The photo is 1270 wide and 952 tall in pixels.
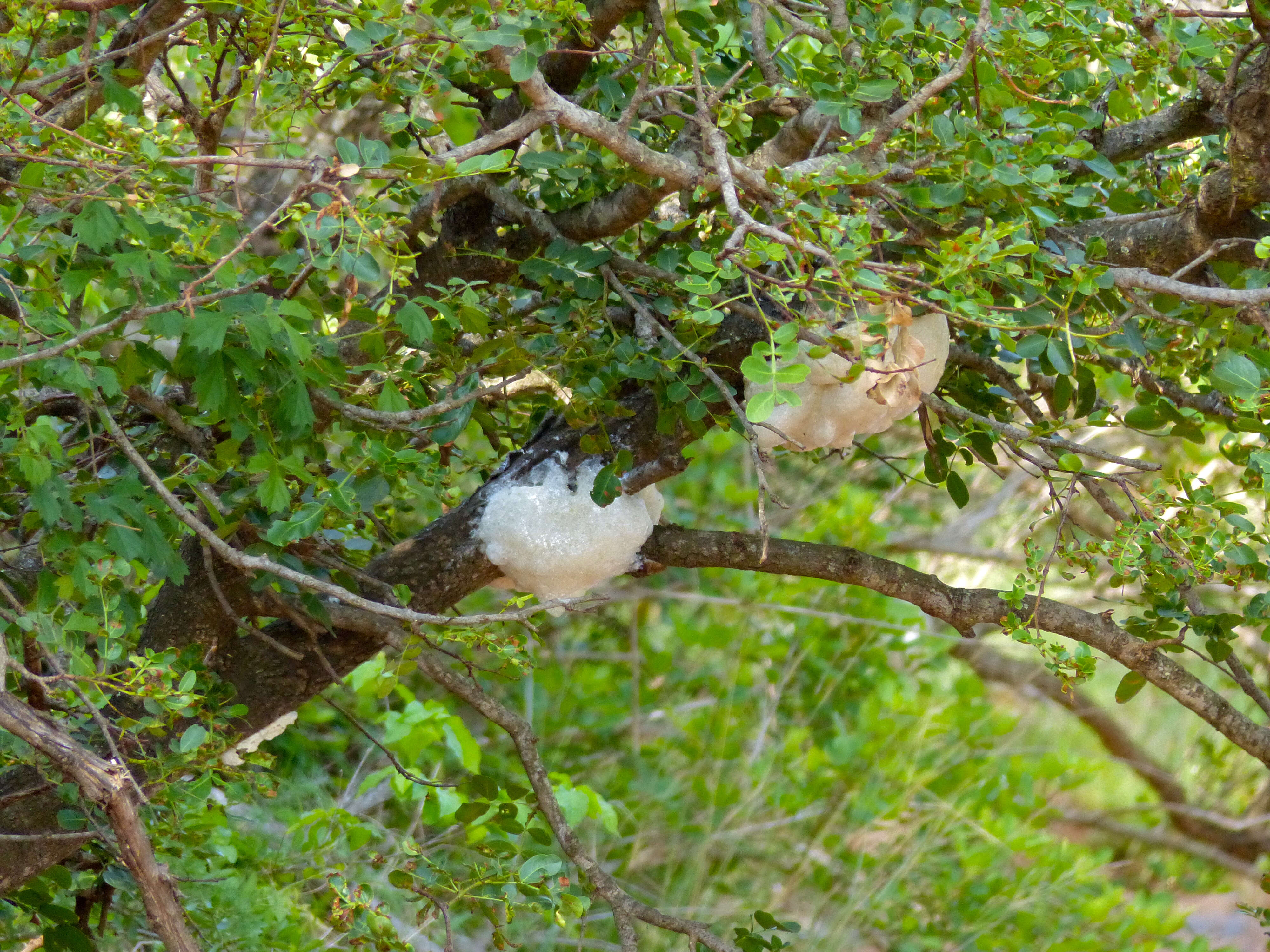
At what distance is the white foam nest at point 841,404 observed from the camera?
1492 millimetres

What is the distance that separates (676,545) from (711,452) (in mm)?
2197

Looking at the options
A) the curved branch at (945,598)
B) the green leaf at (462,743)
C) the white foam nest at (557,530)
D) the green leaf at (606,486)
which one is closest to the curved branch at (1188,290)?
the curved branch at (945,598)

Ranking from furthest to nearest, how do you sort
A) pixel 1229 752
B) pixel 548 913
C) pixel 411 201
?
pixel 1229 752 < pixel 411 201 < pixel 548 913

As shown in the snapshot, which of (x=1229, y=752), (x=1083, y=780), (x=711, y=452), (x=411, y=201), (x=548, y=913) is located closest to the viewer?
(x=548, y=913)

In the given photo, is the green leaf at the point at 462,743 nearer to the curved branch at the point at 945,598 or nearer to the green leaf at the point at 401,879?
the curved branch at the point at 945,598

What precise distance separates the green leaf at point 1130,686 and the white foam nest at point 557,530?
2.27 feet

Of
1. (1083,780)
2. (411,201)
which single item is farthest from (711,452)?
(411,201)

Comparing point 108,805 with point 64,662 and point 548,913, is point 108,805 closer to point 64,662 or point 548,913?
point 64,662

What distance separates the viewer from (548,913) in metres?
1.44

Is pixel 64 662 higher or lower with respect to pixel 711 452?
higher

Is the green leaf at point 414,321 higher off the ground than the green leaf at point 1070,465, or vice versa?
the green leaf at point 414,321

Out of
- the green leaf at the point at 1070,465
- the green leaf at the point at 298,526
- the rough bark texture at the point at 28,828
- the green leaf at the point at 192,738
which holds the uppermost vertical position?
the green leaf at the point at 298,526

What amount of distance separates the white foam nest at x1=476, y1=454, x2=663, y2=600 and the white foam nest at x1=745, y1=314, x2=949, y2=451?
0.24 meters

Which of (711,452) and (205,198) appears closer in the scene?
(205,198)
